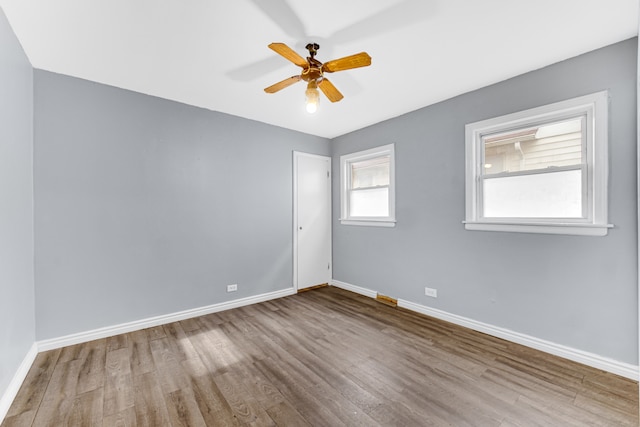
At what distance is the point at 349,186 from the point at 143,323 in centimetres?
330

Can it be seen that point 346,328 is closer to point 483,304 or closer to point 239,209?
point 483,304

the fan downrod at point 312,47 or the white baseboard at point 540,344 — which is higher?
the fan downrod at point 312,47

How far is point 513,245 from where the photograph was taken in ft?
8.41

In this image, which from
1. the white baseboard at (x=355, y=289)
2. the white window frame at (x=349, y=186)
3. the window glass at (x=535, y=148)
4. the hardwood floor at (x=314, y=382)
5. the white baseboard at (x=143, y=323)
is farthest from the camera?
the white baseboard at (x=355, y=289)

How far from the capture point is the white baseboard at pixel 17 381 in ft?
5.44

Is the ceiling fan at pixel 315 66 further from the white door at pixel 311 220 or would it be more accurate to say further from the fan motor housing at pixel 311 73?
the white door at pixel 311 220

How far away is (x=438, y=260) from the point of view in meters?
3.14

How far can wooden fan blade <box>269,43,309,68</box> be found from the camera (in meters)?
1.69

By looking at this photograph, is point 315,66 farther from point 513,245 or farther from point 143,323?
point 143,323

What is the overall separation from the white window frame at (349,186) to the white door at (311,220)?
0.95ft

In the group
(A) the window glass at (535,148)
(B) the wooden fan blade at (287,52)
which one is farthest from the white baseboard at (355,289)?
(B) the wooden fan blade at (287,52)

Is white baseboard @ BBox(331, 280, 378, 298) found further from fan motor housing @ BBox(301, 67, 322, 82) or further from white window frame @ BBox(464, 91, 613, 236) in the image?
Result: fan motor housing @ BBox(301, 67, 322, 82)

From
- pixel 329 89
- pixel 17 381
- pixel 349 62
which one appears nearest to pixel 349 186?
pixel 329 89

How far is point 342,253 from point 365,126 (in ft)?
A: 6.72
